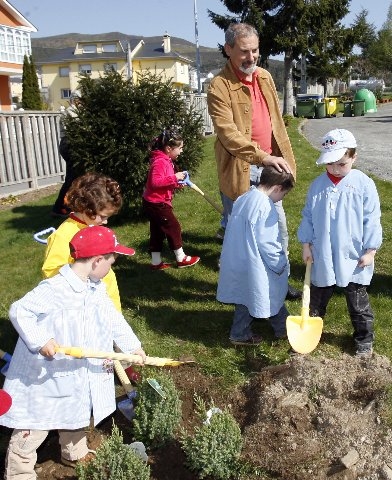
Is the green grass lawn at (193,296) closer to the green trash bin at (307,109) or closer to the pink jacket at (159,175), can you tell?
the pink jacket at (159,175)

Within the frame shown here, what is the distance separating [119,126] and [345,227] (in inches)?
171

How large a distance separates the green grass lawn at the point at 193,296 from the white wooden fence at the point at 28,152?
8.06ft

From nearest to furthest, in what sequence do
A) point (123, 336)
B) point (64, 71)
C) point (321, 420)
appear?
point (321, 420), point (123, 336), point (64, 71)

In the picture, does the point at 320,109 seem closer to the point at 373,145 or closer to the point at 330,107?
the point at 330,107

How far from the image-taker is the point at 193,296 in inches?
199

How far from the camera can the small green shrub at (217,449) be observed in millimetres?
2527

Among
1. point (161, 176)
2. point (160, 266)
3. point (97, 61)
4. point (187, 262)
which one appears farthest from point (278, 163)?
point (97, 61)

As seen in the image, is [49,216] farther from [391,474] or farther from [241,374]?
[391,474]

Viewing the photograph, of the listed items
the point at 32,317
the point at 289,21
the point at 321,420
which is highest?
the point at 289,21

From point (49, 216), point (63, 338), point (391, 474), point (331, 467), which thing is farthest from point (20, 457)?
point (49, 216)

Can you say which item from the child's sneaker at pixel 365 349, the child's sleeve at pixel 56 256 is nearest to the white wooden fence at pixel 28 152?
the child's sneaker at pixel 365 349

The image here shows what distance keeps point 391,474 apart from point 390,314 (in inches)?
82.6

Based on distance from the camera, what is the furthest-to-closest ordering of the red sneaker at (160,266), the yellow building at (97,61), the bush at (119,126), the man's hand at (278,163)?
the yellow building at (97,61) < the bush at (119,126) < the red sneaker at (160,266) < the man's hand at (278,163)

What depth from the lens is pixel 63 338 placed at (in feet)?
8.61
